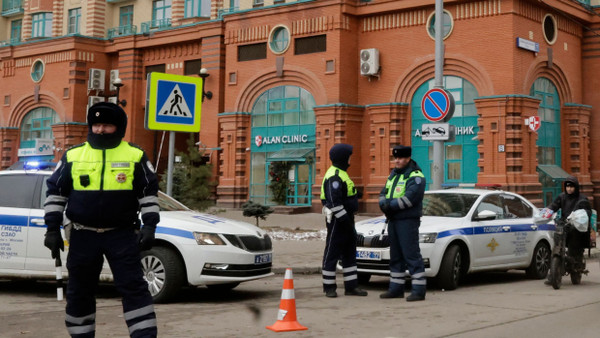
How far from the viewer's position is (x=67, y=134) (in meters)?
41.2

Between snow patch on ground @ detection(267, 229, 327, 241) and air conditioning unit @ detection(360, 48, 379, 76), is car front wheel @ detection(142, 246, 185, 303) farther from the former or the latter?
air conditioning unit @ detection(360, 48, 379, 76)

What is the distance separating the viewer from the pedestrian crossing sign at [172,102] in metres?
10.7

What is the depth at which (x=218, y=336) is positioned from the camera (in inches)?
→ 280

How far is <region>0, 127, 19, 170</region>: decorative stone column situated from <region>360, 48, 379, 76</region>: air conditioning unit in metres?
23.9

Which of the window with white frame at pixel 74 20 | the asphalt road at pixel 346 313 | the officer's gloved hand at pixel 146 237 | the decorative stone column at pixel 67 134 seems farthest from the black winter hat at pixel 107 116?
the window with white frame at pixel 74 20

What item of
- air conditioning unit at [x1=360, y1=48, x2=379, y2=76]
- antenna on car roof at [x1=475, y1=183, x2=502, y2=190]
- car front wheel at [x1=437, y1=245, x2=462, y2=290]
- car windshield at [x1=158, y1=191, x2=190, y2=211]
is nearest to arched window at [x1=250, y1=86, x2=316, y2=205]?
air conditioning unit at [x1=360, y1=48, x2=379, y2=76]

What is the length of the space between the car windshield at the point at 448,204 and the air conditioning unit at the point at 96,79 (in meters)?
31.6

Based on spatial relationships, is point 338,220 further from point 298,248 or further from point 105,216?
point 298,248

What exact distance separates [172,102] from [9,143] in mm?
37241

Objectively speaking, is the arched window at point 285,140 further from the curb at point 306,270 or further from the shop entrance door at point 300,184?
the curb at point 306,270

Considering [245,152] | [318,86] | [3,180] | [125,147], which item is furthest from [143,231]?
[245,152]

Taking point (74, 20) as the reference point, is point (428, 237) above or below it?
below

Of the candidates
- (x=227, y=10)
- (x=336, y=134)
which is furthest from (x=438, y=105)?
(x=227, y=10)

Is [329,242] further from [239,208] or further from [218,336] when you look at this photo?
[239,208]
